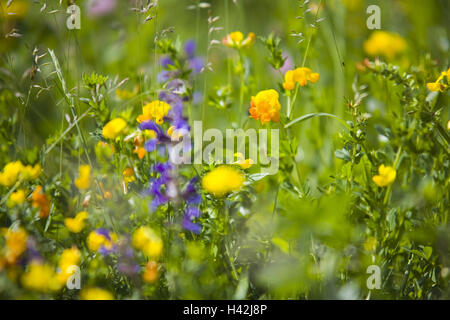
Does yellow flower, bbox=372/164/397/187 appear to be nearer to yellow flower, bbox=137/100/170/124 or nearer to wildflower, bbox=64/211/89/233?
yellow flower, bbox=137/100/170/124

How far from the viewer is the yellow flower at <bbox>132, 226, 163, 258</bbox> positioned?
1116 mm

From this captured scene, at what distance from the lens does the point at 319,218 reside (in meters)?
0.93

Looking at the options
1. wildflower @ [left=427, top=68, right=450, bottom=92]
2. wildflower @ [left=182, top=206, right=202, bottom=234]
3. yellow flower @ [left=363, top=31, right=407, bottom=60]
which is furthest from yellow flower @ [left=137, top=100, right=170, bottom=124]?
yellow flower @ [left=363, top=31, right=407, bottom=60]

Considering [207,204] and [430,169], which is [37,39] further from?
[430,169]

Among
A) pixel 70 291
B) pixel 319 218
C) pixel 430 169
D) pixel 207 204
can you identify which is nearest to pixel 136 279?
pixel 70 291

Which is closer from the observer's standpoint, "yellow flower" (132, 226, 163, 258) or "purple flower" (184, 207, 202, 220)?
"yellow flower" (132, 226, 163, 258)

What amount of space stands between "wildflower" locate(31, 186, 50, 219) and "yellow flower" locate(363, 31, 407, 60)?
1242 mm

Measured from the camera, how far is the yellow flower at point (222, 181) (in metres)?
1.11

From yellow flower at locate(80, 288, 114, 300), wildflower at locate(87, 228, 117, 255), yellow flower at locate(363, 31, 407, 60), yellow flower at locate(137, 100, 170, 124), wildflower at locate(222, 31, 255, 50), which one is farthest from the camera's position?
yellow flower at locate(363, 31, 407, 60)

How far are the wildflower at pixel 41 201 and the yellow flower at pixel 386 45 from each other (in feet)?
4.08

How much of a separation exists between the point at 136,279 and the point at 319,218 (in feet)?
1.52

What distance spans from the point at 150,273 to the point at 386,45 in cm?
125
